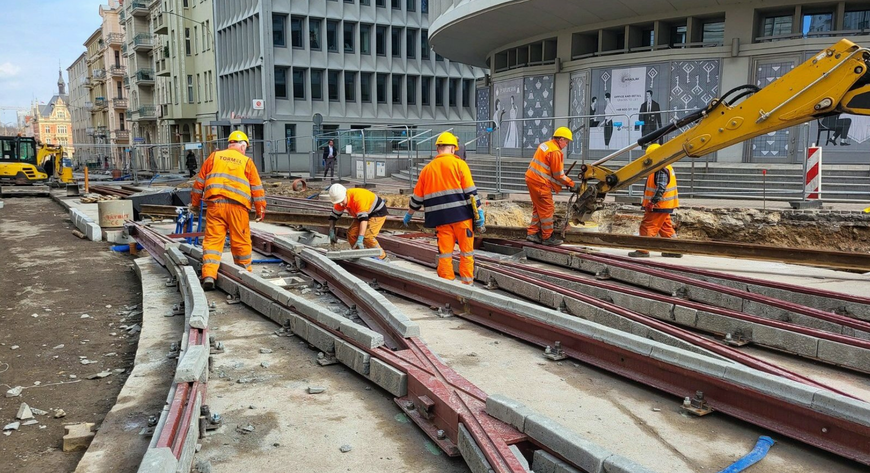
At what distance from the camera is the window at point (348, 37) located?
40969mm

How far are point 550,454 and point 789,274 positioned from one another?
6.74m

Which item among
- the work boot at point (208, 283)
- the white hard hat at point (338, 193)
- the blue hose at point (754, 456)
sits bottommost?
the blue hose at point (754, 456)

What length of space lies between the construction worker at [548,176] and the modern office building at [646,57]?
5.98 m

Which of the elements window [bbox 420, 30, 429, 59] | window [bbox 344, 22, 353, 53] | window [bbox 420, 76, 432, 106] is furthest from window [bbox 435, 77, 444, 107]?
window [bbox 344, 22, 353, 53]

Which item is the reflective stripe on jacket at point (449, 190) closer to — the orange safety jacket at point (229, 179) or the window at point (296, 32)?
the orange safety jacket at point (229, 179)

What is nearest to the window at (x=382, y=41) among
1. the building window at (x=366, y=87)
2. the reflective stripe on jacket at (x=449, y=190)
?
the building window at (x=366, y=87)

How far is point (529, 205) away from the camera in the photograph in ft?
52.1

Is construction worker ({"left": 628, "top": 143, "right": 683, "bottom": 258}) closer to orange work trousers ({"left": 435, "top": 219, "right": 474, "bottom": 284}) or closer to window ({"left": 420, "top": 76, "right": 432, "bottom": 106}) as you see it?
orange work trousers ({"left": 435, "top": 219, "right": 474, "bottom": 284})

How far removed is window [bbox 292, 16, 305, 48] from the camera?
39000 millimetres

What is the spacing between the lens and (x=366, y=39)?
4197 centimetres

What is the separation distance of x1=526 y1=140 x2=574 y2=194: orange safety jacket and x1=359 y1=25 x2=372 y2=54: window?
34.6 metres

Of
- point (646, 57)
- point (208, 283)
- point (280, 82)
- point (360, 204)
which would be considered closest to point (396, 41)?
point (280, 82)

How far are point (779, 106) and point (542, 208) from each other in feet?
11.6

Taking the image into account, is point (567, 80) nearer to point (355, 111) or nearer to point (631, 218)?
point (631, 218)
